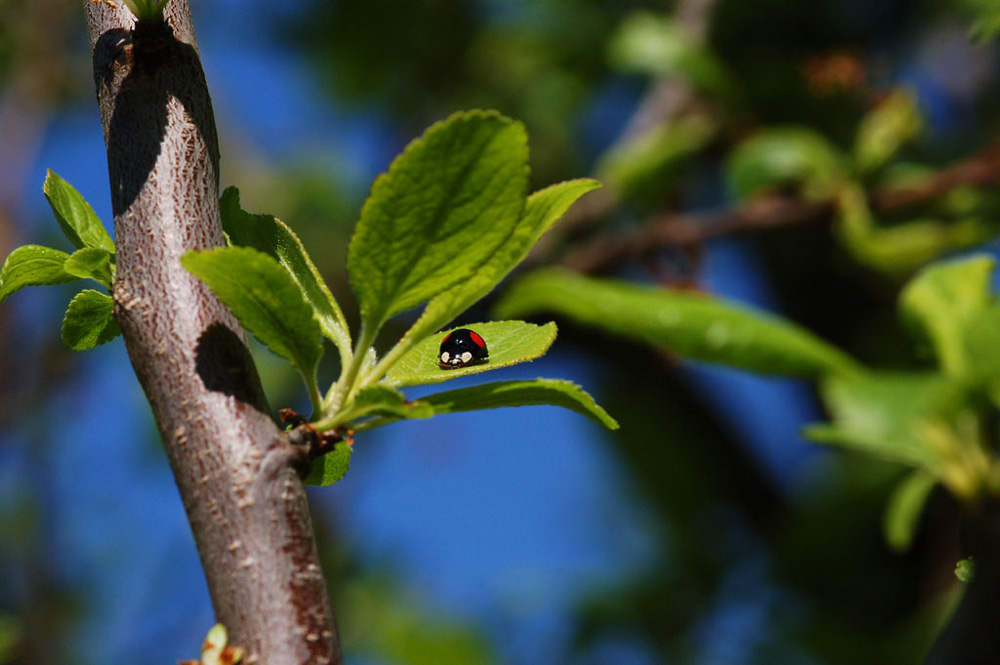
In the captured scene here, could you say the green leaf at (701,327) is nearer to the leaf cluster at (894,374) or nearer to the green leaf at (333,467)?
the leaf cluster at (894,374)

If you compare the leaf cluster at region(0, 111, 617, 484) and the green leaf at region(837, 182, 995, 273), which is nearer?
the leaf cluster at region(0, 111, 617, 484)

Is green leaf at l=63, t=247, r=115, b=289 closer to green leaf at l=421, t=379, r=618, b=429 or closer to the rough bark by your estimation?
the rough bark

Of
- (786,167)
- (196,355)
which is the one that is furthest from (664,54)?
(196,355)

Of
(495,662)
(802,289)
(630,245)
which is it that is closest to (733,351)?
(630,245)

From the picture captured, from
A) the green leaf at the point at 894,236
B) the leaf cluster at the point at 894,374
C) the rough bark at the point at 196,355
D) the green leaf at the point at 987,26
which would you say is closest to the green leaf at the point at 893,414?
the leaf cluster at the point at 894,374

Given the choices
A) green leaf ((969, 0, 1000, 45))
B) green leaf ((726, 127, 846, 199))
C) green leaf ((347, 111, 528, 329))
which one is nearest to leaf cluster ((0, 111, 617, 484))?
green leaf ((347, 111, 528, 329))

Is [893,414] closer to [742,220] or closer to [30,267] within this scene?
[742,220]
